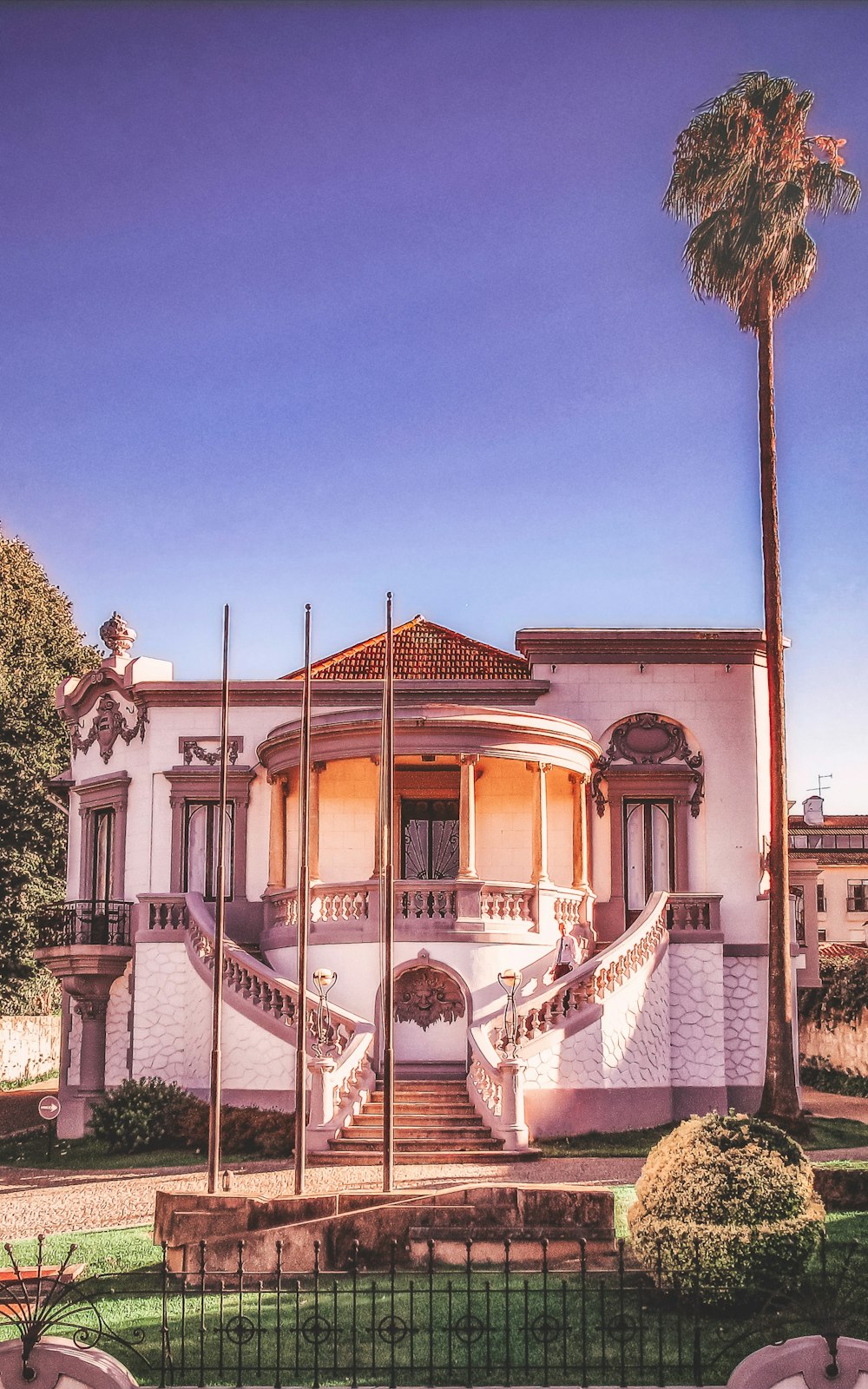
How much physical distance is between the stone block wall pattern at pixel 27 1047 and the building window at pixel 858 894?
111 feet

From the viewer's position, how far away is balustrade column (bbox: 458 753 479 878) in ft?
87.4

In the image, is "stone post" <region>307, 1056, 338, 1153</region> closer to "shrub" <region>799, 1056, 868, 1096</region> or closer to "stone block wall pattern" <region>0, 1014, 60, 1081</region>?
"shrub" <region>799, 1056, 868, 1096</region>

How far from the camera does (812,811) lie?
214 ft

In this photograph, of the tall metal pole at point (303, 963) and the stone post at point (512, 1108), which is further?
the stone post at point (512, 1108)

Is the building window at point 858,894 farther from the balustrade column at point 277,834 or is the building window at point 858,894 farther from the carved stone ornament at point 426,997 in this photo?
the carved stone ornament at point 426,997

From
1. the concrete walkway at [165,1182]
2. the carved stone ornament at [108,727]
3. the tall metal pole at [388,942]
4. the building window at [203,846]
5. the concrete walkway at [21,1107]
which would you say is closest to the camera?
the tall metal pole at [388,942]

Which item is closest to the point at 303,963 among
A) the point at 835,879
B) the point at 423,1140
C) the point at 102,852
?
the point at 423,1140

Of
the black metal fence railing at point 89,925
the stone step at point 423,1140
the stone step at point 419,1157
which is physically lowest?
the stone step at point 419,1157

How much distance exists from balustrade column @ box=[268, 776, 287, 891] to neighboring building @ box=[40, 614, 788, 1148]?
51mm

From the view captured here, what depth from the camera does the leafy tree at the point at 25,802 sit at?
39000 mm

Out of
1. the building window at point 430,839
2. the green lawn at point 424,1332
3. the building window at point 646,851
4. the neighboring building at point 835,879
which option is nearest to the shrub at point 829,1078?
the building window at point 646,851

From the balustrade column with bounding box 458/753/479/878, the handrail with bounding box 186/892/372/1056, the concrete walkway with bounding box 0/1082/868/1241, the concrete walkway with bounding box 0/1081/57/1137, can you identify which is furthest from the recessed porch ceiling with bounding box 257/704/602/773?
the concrete walkway with bounding box 0/1081/57/1137

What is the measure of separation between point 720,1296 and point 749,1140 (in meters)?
1.26

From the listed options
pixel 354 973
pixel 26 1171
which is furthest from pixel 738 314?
pixel 26 1171
